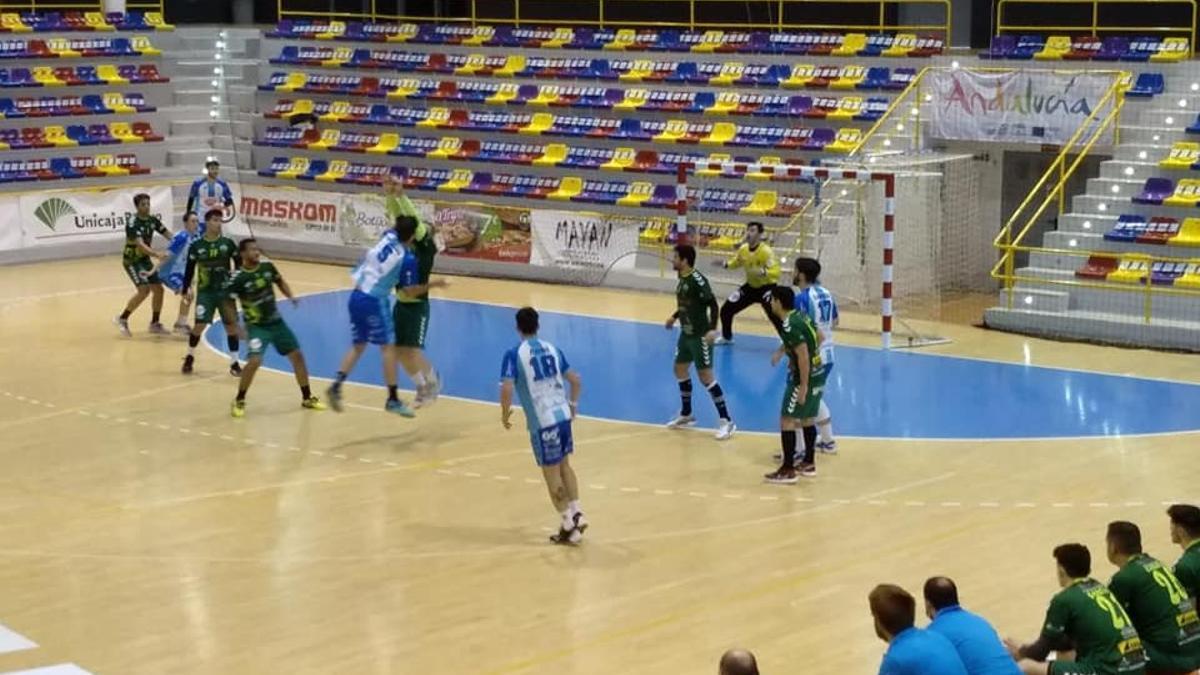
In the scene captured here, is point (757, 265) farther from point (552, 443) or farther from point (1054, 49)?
point (552, 443)

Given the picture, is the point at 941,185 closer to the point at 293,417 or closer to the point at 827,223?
the point at 827,223

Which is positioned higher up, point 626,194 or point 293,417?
point 626,194

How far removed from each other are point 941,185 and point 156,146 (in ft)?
51.8

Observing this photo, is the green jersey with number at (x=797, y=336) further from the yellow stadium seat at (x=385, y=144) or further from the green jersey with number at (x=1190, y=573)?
the yellow stadium seat at (x=385, y=144)

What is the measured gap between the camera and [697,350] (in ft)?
59.5

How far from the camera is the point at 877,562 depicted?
1391 cm

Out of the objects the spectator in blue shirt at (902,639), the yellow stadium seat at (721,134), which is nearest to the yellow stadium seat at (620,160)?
the yellow stadium seat at (721,134)

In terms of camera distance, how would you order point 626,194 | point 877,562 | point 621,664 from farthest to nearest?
point 626,194, point 877,562, point 621,664

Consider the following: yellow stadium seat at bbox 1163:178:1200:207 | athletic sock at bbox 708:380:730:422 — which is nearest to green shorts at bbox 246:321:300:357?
athletic sock at bbox 708:380:730:422

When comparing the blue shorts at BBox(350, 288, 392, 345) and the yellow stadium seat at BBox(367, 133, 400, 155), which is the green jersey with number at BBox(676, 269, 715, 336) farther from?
the yellow stadium seat at BBox(367, 133, 400, 155)

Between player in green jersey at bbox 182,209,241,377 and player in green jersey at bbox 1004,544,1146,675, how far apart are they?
13544 millimetres

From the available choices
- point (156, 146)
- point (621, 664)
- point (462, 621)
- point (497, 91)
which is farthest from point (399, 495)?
point (156, 146)

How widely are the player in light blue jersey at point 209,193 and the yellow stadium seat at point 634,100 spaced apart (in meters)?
7.24

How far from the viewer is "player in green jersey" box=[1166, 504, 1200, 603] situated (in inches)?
393
